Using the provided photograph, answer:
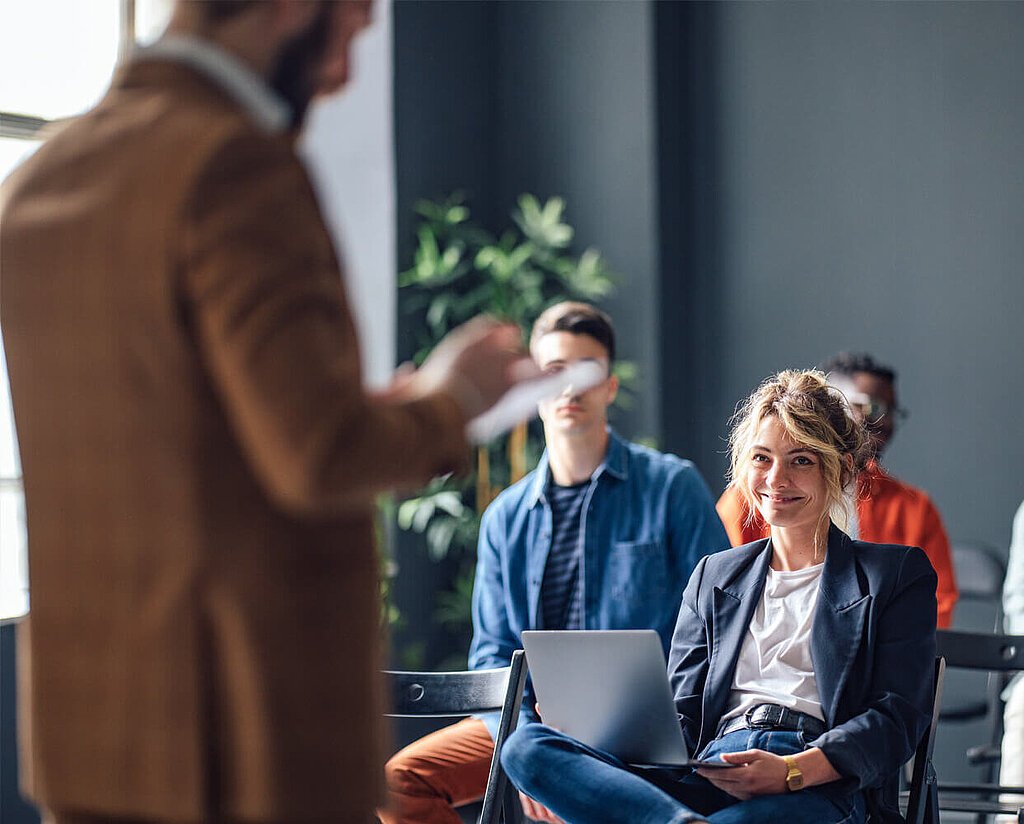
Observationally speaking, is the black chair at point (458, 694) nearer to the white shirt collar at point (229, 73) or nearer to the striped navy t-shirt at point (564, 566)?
the striped navy t-shirt at point (564, 566)

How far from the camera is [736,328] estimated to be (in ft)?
16.3

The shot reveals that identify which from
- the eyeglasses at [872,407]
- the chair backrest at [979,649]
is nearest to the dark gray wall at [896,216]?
the eyeglasses at [872,407]

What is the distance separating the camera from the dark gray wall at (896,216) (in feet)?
14.2

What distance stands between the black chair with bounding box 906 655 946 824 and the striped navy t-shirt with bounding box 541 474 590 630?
0.96 meters

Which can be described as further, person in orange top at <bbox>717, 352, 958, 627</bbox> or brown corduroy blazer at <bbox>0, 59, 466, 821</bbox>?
person in orange top at <bbox>717, 352, 958, 627</bbox>

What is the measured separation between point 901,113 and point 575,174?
53.3 inches

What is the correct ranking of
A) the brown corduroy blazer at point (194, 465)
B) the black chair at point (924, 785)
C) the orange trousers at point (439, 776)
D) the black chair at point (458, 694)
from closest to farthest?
the brown corduroy blazer at point (194, 465)
the black chair at point (924, 785)
the black chair at point (458, 694)
the orange trousers at point (439, 776)

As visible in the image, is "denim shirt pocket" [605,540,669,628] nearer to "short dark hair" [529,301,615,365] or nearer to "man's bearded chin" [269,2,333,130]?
"short dark hair" [529,301,615,365]

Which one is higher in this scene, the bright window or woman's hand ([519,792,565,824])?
the bright window

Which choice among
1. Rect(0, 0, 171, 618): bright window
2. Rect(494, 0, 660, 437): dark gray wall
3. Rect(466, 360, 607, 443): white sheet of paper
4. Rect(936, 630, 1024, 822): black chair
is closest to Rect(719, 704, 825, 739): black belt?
Rect(936, 630, 1024, 822): black chair

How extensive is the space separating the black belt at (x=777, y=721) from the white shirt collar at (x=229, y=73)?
62.8 inches

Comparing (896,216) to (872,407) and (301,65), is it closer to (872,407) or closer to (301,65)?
(872,407)

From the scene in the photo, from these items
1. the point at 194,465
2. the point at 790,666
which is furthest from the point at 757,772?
the point at 194,465

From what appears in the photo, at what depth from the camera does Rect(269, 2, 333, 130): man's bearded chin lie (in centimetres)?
99
